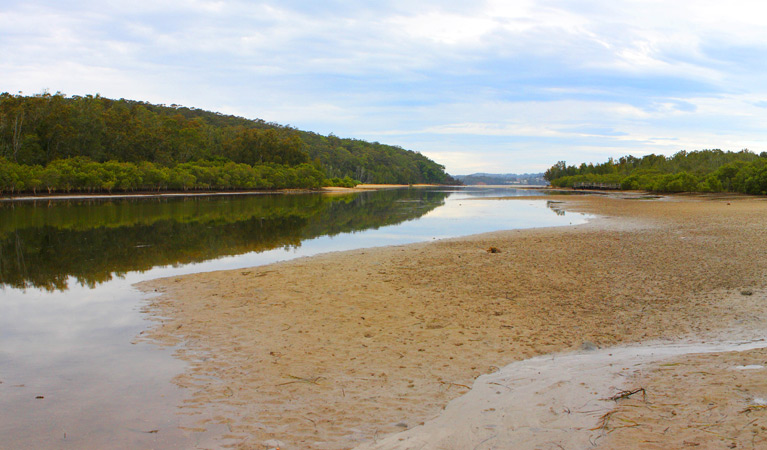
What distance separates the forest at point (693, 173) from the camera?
6996 cm

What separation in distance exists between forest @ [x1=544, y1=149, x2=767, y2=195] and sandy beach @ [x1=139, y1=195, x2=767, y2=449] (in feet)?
227

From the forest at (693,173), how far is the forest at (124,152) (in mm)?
77018

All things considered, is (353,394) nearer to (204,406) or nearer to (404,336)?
(204,406)

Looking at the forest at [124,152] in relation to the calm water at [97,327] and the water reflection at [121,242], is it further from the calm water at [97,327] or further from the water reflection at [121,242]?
the calm water at [97,327]

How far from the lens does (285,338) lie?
7699mm

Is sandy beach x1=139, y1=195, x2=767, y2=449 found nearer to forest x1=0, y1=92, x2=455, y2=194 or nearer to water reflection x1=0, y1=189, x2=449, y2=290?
water reflection x1=0, y1=189, x2=449, y2=290

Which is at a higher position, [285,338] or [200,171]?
[200,171]

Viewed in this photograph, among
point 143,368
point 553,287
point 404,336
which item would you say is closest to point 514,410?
point 404,336

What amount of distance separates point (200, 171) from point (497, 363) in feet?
329

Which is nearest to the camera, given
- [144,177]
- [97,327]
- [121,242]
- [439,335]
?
[439,335]

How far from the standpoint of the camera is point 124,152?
97.8 m

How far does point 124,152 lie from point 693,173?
4510 inches

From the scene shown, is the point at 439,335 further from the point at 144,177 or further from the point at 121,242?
the point at 144,177

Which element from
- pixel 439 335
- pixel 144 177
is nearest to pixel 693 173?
pixel 144 177
